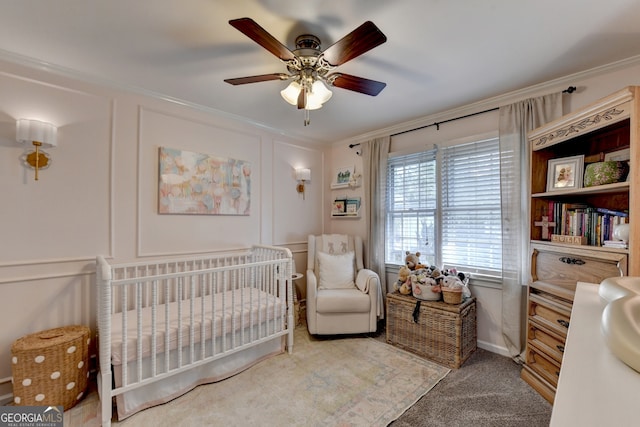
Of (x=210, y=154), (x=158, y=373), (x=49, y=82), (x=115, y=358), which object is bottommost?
(x=158, y=373)

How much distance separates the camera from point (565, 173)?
77.3 inches

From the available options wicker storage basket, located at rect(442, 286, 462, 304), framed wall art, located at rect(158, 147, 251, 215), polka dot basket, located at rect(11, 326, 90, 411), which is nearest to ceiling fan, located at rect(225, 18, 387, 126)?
framed wall art, located at rect(158, 147, 251, 215)

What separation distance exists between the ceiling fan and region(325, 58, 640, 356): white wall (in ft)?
4.66

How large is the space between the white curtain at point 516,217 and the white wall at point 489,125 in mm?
126

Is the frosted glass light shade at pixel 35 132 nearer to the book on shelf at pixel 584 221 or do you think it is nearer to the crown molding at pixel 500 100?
the crown molding at pixel 500 100

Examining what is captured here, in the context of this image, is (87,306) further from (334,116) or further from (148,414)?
(334,116)

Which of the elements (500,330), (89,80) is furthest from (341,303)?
(89,80)

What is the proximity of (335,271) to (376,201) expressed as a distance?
1.00 metres

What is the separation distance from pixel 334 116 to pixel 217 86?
122cm

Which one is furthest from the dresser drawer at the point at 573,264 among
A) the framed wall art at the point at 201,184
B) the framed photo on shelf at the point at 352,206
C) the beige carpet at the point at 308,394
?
the framed wall art at the point at 201,184

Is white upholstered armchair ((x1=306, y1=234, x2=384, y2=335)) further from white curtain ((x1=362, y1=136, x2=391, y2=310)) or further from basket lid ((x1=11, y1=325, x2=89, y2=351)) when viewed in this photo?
basket lid ((x1=11, y1=325, x2=89, y2=351))

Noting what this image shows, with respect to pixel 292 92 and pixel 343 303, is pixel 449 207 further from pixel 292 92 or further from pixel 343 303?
pixel 292 92

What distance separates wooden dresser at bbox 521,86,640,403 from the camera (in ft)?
4.87

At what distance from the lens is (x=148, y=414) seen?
1750 millimetres
